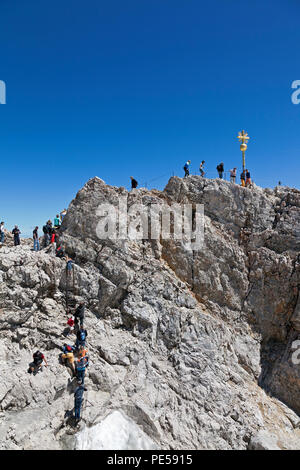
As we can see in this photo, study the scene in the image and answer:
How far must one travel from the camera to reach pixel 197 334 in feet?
62.0

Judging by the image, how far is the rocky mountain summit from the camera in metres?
14.2

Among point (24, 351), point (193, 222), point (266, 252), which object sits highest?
point (193, 222)

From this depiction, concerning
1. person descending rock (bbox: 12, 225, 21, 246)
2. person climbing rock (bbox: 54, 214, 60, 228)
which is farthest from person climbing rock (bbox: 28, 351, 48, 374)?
person climbing rock (bbox: 54, 214, 60, 228)

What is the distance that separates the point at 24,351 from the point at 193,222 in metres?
15.8

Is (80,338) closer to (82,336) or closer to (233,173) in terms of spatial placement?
(82,336)

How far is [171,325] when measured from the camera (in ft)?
61.8

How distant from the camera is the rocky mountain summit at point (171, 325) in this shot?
14.2 meters

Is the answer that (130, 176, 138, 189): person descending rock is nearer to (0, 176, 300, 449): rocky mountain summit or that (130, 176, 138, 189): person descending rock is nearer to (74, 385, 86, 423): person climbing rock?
(0, 176, 300, 449): rocky mountain summit

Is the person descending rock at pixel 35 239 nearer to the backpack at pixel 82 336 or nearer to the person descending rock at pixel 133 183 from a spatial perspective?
the backpack at pixel 82 336

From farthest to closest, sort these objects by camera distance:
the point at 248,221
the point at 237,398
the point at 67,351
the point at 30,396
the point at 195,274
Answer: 1. the point at 248,221
2. the point at 195,274
3. the point at 237,398
4. the point at 67,351
5. the point at 30,396

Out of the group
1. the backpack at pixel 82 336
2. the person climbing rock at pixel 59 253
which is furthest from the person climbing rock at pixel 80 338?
the person climbing rock at pixel 59 253

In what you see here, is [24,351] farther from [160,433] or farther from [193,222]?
[193,222]

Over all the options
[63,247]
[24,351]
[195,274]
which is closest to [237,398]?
[195,274]

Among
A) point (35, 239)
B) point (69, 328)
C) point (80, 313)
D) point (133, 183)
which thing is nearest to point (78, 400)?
point (69, 328)
